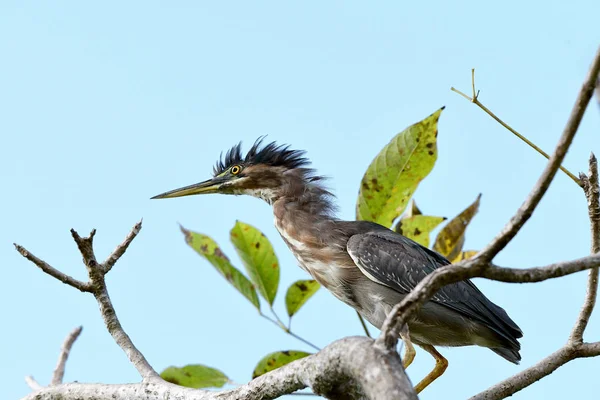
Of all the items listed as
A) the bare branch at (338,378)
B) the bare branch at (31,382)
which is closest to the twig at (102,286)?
the bare branch at (338,378)

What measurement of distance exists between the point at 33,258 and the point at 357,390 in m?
1.56

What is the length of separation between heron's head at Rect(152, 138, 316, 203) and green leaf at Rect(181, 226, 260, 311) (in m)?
1.21

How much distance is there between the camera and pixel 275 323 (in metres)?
4.06

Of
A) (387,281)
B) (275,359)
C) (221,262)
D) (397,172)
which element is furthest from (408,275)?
(221,262)

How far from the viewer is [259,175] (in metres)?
5.32

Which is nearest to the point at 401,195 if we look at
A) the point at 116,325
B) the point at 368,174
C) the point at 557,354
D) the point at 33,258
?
the point at 368,174

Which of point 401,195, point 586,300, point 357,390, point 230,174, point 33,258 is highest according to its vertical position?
point 230,174

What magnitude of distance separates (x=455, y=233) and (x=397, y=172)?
19.8 inches

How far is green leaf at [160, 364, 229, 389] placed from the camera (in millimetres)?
4148

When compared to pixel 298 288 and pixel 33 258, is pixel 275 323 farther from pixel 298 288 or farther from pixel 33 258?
pixel 33 258

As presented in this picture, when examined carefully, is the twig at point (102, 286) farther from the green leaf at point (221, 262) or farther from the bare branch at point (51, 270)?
the green leaf at point (221, 262)

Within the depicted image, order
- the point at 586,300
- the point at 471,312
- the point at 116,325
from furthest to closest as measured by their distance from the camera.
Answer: the point at 471,312 < the point at 116,325 < the point at 586,300

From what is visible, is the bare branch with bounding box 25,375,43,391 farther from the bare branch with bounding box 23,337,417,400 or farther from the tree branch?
the tree branch

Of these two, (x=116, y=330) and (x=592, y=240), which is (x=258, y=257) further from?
(x=592, y=240)
